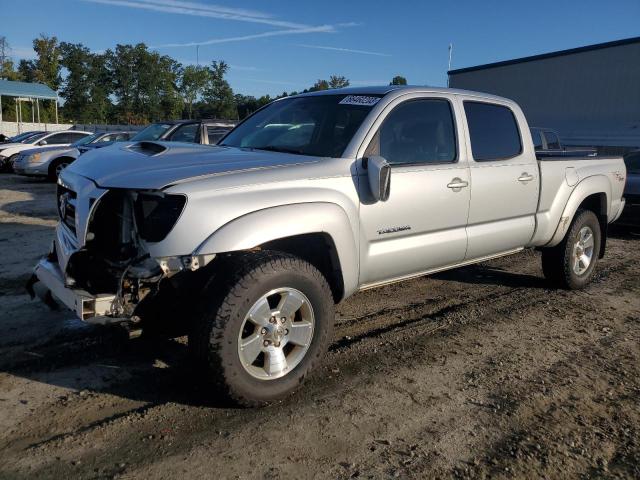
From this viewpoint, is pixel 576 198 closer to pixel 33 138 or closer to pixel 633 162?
pixel 633 162

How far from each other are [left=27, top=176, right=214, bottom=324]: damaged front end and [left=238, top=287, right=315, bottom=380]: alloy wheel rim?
43 cm

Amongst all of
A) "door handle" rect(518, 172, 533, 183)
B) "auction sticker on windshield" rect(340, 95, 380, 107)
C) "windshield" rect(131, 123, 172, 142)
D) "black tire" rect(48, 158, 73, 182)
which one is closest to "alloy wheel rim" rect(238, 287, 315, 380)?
"auction sticker on windshield" rect(340, 95, 380, 107)

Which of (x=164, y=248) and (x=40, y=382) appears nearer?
(x=164, y=248)

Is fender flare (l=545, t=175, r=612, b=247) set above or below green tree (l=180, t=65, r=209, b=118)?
below

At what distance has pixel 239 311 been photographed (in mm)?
2846

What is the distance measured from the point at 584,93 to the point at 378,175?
62.7 feet

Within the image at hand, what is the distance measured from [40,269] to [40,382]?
0.71m

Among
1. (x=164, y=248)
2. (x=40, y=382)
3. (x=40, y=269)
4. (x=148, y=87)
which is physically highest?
(x=148, y=87)

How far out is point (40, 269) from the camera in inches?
132

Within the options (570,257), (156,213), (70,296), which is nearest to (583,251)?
(570,257)

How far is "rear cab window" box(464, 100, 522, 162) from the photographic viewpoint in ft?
14.7

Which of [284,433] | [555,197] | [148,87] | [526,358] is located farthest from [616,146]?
[148,87]

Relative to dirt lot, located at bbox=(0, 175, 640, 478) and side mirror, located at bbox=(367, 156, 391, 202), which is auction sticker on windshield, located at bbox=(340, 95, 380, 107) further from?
dirt lot, located at bbox=(0, 175, 640, 478)

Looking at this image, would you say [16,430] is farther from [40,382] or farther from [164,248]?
[164,248]
